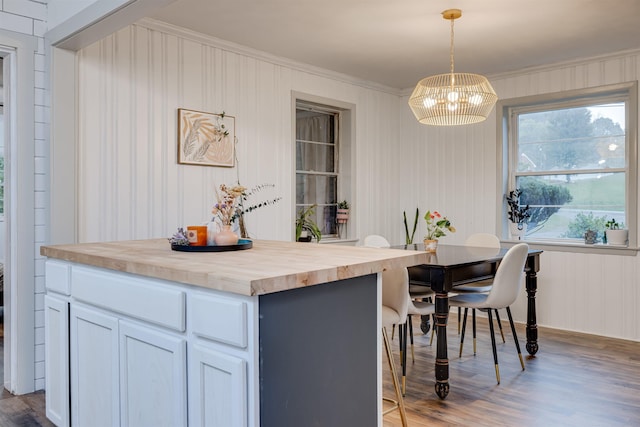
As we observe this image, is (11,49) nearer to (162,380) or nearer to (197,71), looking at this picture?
(197,71)

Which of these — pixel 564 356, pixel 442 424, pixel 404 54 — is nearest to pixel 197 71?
pixel 404 54

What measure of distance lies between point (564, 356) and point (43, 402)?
3429mm

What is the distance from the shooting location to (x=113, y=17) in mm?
2525

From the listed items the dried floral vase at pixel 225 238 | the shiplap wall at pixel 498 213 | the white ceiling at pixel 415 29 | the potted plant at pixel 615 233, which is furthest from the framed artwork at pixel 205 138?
the potted plant at pixel 615 233

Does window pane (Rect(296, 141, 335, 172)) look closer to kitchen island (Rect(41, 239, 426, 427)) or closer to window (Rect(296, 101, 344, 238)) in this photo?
window (Rect(296, 101, 344, 238))

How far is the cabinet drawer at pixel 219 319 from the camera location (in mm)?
1382

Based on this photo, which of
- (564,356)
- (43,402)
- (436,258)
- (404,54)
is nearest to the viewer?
(43,402)

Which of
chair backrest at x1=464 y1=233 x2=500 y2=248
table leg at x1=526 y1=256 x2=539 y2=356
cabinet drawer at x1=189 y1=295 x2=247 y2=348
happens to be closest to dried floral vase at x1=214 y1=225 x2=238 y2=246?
cabinet drawer at x1=189 y1=295 x2=247 y2=348

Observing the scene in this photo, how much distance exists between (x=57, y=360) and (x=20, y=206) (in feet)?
3.50

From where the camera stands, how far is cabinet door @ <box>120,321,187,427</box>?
162cm

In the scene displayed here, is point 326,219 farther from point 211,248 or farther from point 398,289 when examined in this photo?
point 211,248

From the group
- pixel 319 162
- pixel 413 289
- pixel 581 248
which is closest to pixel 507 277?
pixel 413 289

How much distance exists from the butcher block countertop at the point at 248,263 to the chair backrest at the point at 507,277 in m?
1.32

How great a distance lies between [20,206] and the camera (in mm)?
2916
